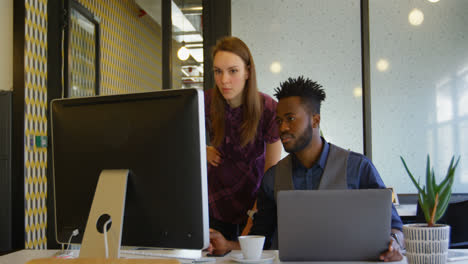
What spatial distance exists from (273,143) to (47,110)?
3.15m

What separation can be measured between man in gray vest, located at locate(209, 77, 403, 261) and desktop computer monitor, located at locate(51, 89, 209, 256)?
22.8 inches

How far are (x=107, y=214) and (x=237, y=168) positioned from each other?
103 centimetres

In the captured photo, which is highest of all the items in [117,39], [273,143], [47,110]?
[117,39]

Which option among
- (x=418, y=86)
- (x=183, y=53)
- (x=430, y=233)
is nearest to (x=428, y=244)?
(x=430, y=233)

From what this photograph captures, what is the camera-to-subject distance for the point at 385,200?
4.37 feet

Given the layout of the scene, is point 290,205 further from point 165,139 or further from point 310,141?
point 310,141

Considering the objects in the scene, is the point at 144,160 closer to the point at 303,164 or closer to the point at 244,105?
the point at 303,164

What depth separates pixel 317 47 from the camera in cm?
405

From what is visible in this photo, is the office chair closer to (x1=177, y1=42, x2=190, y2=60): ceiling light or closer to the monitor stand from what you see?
the monitor stand

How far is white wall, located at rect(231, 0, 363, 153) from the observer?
394 cm

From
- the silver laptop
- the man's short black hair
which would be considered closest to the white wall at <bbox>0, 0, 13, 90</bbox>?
the man's short black hair

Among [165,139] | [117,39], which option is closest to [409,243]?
[165,139]

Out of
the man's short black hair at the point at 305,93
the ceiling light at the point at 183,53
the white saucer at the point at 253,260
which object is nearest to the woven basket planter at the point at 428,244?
the white saucer at the point at 253,260

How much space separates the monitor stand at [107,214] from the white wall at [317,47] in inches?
114
